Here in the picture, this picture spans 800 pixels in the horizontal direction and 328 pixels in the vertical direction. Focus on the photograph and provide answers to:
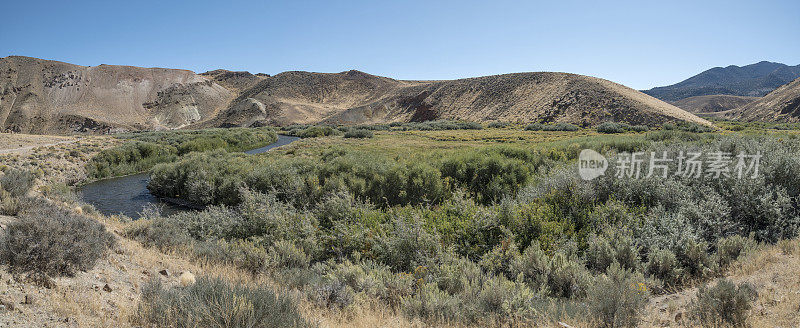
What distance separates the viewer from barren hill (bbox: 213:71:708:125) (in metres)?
62.6

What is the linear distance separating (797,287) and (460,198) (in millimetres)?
7715

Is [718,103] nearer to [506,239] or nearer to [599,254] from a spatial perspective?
[599,254]

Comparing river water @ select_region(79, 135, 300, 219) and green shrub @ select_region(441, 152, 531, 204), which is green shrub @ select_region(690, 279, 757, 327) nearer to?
green shrub @ select_region(441, 152, 531, 204)

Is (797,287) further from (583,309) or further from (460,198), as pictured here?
(460,198)

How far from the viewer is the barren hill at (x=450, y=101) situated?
205ft

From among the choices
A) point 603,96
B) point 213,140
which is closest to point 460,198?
point 213,140

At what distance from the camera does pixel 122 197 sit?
20.4 meters

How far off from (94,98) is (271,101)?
4381 cm

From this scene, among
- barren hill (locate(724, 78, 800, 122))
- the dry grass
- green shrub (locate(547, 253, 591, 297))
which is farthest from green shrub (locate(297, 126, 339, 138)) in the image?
barren hill (locate(724, 78, 800, 122))

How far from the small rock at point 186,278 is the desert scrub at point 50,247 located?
4.78 feet

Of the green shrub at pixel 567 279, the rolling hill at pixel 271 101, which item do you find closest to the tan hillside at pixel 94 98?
the rolling hill at pixel 271 101

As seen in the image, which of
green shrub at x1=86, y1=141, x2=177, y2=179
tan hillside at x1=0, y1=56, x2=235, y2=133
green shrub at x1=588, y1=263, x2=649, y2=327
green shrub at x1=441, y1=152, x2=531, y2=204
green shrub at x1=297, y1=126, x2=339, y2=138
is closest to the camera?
green shrub at x1=588, y1=263, x2=649, y2=327

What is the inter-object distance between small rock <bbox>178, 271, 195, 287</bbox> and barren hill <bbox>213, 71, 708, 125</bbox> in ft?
210

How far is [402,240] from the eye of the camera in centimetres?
877
